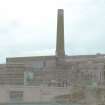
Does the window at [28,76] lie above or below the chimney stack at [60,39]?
below

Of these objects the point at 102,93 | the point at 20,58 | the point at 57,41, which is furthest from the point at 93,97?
the point at 20,58

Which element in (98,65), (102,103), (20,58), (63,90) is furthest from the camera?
(20,58)

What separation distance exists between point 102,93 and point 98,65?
2616 centimetres

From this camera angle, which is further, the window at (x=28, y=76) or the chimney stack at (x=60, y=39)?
the chimney stack at (x=60, y=39)

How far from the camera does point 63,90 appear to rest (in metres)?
37.9

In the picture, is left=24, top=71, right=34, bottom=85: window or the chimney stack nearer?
left=24, top=71, right=34, bottom=85: window

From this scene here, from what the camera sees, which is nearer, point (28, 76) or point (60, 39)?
point (28, 76)

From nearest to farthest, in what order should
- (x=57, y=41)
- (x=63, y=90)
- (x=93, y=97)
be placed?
(x=93, y=97) < (x=63, y=90) < (x=57, y=41)

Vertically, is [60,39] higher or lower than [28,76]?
higher

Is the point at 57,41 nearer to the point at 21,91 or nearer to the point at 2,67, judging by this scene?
the point at 2,67

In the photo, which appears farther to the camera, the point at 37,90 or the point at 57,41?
the point at 57,41

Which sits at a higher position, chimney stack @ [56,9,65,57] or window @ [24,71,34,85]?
chimney stack @ [56,9,65,57]

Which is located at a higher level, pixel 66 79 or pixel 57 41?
pixel 57 41

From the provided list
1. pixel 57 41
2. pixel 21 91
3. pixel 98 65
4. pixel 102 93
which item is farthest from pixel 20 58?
pixel 102 93
